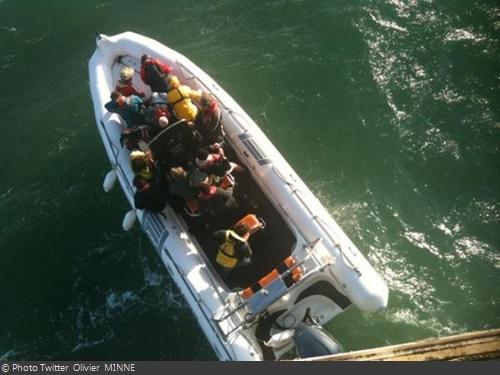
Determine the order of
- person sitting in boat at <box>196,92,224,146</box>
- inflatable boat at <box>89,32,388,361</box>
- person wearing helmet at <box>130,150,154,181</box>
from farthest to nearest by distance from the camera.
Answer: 1. person sitting in boat at <box>196,92,224,146</box>
2. person wearing helmet at <box>130,150,154,181</box>
3. inflatable boat at <box>89,32,388,361</box>

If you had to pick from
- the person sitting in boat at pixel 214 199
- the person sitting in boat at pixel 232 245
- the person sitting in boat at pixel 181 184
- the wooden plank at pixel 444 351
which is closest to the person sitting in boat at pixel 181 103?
the person sitting in boat at pixel 181 184

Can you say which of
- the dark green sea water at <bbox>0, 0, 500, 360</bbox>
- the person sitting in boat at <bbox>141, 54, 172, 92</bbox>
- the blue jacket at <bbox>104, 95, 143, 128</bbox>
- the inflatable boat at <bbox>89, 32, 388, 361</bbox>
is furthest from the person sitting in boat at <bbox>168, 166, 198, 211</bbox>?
the dark green sea water at <bbox>0, 0, 500, 360</bbox>

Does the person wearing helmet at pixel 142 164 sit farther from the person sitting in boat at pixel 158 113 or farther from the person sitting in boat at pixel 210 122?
the person sitting in boat at pixel 210 122

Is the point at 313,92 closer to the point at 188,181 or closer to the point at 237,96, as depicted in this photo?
the point at 237,96

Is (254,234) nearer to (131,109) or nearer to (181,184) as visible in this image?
(181,184)

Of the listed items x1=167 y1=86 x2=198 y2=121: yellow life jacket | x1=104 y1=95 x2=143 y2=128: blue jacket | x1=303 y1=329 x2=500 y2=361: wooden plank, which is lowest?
x1=303 y1=329 x2=500 y2=361: wooden plank

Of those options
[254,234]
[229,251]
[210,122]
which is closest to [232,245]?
[229,251]

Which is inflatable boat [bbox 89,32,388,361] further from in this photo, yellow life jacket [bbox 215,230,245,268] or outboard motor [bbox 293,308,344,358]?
yellow life jacket [bbox 215,230,245,268]
